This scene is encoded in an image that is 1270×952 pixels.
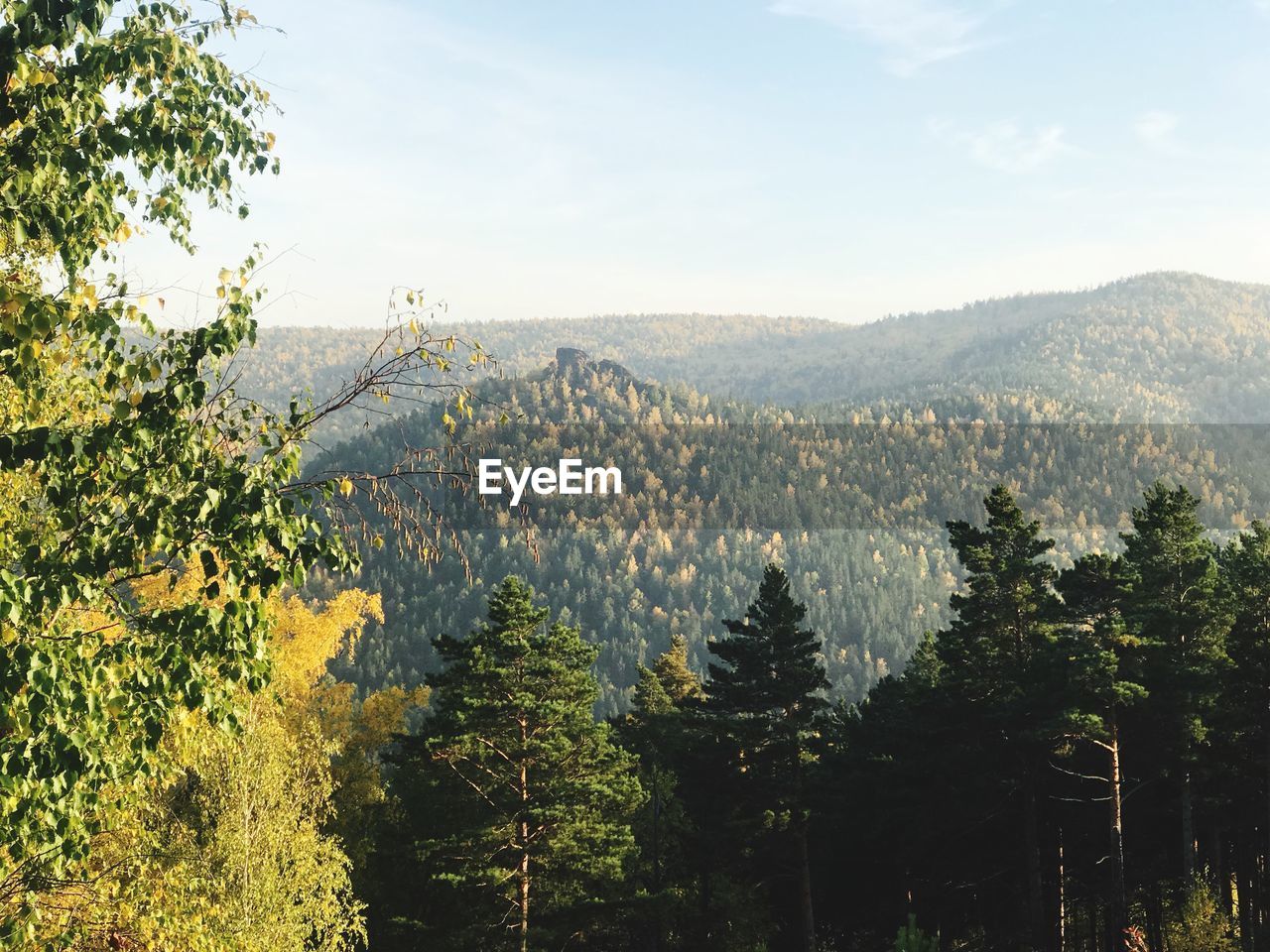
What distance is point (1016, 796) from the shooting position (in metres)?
35.8

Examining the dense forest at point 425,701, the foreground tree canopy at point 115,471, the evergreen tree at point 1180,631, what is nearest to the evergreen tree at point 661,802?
the dense forest at point 425,701

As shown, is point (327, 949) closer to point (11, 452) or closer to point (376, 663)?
point (11, 452)

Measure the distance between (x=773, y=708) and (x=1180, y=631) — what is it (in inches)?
486

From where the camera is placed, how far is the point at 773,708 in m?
36.1

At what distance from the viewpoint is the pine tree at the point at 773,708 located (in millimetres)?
35000

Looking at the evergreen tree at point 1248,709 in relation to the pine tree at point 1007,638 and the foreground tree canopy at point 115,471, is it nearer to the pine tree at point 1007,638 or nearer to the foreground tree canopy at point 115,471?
the pine tree at point 1007,638

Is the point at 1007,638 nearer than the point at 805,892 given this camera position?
No

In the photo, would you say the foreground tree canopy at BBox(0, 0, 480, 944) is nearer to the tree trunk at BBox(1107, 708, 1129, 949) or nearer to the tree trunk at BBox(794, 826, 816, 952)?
the tree trunk at BBox(1107, 708, 1129, 949)

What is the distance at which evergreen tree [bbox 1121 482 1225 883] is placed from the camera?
105 feet

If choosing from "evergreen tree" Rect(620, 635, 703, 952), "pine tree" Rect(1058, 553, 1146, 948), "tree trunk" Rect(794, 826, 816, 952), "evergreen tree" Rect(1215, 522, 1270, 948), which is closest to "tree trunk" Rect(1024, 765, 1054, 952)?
"pine tree" Rect(1058, 553, 1146, 948)

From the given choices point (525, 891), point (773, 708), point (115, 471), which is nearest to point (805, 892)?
point (773, 708)

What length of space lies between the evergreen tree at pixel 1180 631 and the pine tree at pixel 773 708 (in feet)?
31.7

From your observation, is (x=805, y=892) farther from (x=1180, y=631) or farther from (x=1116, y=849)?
(x=1180, y=631)

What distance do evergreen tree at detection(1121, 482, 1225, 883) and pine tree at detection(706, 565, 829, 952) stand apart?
965cm
